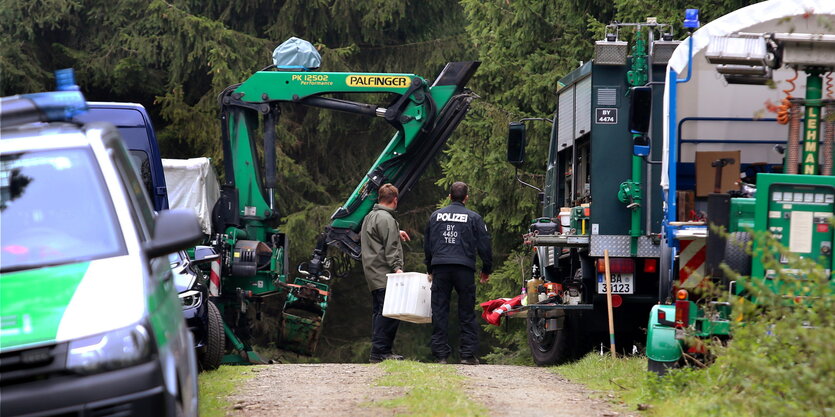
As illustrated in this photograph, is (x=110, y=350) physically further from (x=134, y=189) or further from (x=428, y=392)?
(x=428, y=392)

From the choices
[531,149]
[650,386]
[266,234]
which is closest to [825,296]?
[650,386]

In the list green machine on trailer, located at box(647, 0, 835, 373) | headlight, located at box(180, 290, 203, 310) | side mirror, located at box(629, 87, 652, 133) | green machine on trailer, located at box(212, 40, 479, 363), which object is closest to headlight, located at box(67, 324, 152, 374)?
green machine on trailer, located at box(647, 0, 835, 373)

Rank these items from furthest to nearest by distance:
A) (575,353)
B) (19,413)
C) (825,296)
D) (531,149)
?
1. (531,149)
2. (575,353)
3. (825,296)
4. (19,413)

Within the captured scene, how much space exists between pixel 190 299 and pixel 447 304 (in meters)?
3.71

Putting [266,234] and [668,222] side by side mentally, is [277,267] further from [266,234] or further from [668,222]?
[668,222]

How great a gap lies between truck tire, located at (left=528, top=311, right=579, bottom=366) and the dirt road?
1989 mm

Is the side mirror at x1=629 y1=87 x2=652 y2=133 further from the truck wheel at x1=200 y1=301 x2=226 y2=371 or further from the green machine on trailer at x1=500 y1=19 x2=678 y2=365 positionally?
the truck wheel at x1=200 y1=301 x2=226 y2=371

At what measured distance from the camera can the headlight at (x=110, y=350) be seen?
4.69m

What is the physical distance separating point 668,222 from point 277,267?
23.8 ft

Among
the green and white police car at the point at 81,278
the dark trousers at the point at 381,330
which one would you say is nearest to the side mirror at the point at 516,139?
the dark trousers at the point at 381,330

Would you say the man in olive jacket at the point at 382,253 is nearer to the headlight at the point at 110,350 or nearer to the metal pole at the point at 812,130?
the metal pole at the point at 812,130

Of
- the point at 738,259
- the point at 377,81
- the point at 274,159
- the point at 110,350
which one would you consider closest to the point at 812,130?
the point at 738,259

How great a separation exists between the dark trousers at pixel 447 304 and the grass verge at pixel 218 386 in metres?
2.39

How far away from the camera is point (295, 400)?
8203 millimetres
